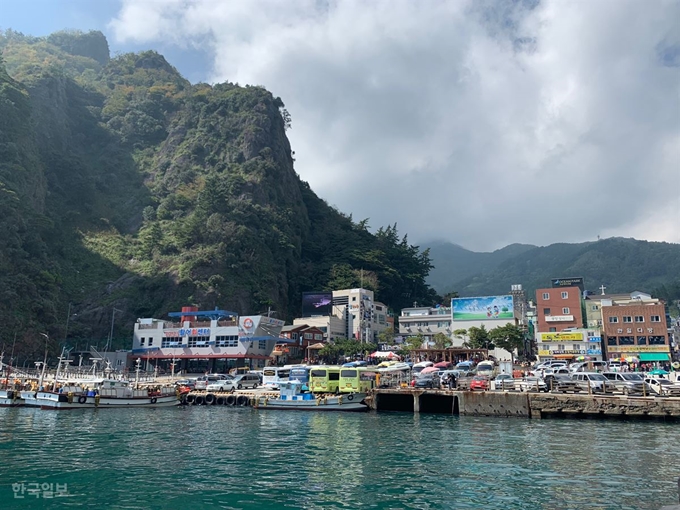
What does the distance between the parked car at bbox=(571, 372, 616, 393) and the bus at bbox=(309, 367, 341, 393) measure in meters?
20.5

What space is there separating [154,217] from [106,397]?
72.9m

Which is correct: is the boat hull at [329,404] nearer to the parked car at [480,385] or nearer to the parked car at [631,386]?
the parked car at [480,385]

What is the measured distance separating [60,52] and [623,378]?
696 feet

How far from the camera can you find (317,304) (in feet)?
319

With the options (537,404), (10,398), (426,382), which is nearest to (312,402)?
(426,382)

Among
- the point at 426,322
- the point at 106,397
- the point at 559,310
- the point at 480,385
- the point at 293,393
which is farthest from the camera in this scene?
the point at 426,322

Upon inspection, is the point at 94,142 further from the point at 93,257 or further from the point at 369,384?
the point at 369,384

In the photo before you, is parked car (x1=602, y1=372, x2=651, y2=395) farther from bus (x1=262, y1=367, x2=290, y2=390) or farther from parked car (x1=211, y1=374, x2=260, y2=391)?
parked car (x1=211, y1=374, x2=260, y2=391)

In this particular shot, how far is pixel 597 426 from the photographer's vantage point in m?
32.6

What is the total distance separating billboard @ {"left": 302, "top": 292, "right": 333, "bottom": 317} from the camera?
96750 mm

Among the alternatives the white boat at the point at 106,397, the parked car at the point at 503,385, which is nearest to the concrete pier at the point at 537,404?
the parked car at the point at 503,385

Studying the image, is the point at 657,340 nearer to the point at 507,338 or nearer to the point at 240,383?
the point at 507,338

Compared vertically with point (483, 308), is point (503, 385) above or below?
below

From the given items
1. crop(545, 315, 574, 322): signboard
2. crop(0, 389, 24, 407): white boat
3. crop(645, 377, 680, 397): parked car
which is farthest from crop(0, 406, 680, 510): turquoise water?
crop(545, 315, 574, 322): signboard
